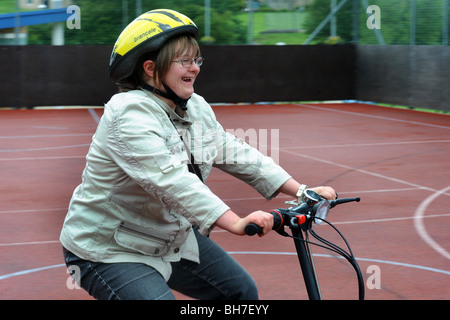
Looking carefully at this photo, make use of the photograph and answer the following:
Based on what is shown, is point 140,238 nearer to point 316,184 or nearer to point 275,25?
point 316,184

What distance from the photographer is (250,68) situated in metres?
20.5

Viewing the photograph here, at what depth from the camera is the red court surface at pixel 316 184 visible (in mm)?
5434

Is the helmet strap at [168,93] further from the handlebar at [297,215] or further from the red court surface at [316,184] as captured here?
the red court surface at [316,184]

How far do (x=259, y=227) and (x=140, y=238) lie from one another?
558mm

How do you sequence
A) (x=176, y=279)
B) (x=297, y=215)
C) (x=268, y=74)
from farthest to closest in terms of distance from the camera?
(x=268, y=74), (x=176, y=279), (x=297, y=215)

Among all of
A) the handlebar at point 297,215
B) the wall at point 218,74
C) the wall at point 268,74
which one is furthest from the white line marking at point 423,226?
the wall at point 218,74

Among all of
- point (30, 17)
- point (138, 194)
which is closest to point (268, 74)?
point (30, 17)

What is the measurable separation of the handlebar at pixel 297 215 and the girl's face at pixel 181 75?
643mm

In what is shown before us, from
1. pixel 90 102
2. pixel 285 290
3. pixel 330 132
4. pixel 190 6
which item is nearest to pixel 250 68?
pixel 190 6

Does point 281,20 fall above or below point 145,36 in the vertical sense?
above

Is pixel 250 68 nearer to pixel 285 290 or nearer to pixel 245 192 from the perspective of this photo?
pixel 245 192

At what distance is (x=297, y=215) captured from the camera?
259cm

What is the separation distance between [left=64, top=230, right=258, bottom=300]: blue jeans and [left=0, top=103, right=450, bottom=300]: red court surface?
1.94 metres

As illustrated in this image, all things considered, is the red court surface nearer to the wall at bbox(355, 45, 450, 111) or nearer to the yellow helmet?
the wall at bbox(355, 45, 450, 111)
